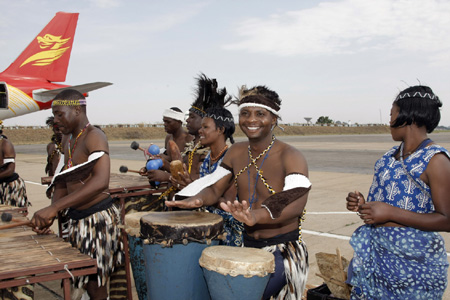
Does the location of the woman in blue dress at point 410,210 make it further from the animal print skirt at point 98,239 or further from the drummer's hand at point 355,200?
the animal print skirt at point 98,239

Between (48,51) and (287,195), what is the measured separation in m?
21.0

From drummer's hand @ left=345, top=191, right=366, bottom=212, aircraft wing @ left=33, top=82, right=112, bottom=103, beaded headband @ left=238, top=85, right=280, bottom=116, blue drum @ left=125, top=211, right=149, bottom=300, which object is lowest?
blue drum @ left=125, top=211, right=149, bottom=300

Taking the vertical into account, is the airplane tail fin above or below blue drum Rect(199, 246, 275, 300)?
above

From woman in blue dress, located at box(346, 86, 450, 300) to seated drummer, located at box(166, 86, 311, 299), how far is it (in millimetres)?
401

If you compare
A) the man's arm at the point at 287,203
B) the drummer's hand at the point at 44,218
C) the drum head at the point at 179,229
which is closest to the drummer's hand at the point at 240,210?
the man's arm at the point at 287,203

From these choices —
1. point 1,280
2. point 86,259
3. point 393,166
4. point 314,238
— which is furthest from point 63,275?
point 314,238

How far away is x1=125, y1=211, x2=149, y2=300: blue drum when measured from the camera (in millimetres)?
3173

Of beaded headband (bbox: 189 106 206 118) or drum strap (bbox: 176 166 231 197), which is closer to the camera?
drum strap (bbox: 176 166 231 197)

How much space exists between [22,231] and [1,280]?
3.82 feet

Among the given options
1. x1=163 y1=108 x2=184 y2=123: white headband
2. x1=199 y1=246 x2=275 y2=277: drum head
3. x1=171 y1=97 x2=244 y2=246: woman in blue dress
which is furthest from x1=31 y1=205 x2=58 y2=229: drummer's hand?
x1=163 y1=108 x2=184 y2=123: white headband

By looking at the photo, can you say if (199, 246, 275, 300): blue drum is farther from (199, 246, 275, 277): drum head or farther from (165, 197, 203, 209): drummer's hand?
(165, 197, 203, 209): drummer's hand

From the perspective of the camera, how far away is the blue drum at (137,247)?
3173 mm

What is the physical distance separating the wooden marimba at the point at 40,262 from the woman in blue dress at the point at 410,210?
174cm

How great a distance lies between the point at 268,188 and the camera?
2725 millimetres
